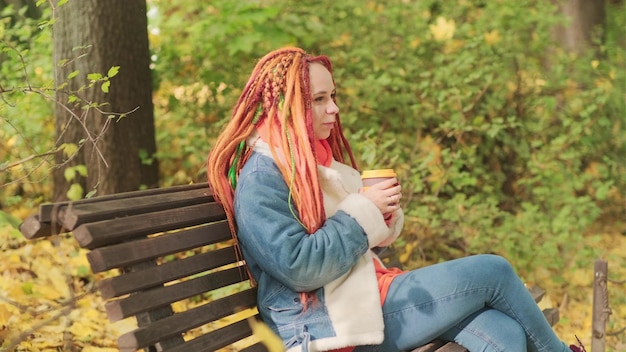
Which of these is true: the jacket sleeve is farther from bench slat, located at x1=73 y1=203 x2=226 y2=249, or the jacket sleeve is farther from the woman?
bench slat, located at x1=73 y1=203 x2=226 y2=249

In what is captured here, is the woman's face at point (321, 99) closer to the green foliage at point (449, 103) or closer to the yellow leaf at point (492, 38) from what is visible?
the green foliage at point (449, 103)

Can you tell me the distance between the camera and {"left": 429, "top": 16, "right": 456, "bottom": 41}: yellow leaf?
5621 millimetres

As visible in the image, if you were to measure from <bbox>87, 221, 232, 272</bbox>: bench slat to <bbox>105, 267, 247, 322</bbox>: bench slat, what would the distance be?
10cm

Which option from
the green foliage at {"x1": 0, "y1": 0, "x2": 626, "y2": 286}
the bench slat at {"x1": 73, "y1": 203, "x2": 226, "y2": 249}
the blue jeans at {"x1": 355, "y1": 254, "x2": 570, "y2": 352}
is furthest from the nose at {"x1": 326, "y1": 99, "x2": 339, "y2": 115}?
the green foliage at {"x1": 0, "y1": 0, "x2": 626, "y2": 286}

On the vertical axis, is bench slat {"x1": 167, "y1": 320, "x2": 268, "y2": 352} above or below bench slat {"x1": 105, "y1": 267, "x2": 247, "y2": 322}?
below

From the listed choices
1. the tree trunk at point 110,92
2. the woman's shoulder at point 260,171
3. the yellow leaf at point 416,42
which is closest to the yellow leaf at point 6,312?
the tree trunk at point 110,92

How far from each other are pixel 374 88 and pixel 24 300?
285 cm

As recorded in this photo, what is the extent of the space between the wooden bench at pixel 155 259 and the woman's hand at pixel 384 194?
0.50 metres

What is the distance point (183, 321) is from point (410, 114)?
3.60 meters

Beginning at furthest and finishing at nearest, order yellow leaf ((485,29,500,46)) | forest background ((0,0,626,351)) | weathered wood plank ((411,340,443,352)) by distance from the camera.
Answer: yellow leaf ((485,29,500,46)) < forest background ((0,0,626,351)) < weathered wood plank ((411,340,443,352))

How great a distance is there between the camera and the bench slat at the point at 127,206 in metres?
1.97

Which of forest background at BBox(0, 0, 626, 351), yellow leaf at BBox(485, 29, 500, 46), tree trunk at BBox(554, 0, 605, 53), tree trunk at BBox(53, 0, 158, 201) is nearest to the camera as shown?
tree trunk at BBox(53, 0, 158, 201)

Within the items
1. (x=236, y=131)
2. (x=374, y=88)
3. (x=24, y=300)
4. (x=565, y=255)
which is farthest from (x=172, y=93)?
(x=565, y=255)

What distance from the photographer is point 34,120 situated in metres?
4.26
